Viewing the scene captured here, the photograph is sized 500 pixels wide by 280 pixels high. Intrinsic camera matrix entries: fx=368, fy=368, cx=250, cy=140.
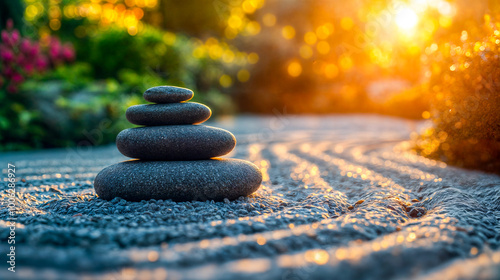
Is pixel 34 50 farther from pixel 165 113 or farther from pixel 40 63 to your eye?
pixel 165 113

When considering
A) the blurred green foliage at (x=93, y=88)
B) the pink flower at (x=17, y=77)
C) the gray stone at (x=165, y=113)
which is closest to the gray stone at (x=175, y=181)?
the gray stone at (x=165, y=113)

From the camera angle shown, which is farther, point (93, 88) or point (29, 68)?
point (93, 88)

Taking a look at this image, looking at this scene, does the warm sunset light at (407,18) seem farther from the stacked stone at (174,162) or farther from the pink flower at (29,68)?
the pink flower at (29,68)

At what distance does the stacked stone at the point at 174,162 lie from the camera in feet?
11.6

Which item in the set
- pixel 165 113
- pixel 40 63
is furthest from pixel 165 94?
pixel 40 63

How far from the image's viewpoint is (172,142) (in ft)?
12.3

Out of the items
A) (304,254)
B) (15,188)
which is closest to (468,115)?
(304,254)

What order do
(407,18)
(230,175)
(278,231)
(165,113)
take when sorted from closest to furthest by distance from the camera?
1. (278,231)
2. (230,175)
3. (165,113)
4. (407,18)

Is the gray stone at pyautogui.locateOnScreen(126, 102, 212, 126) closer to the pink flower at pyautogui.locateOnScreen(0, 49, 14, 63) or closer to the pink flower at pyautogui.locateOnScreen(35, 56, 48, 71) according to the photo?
the pink flower at pyautogui.locateOnScreen(0, 49, 14, 63)

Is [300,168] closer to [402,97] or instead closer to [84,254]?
[84,254]

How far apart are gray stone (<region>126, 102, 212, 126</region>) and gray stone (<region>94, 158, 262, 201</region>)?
1.57 feet

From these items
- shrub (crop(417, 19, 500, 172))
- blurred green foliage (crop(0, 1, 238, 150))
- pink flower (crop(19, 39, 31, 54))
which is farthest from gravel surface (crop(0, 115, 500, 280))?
pink flower (crop(19, 39, 31, 54))

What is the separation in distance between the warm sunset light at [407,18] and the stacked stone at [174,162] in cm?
839

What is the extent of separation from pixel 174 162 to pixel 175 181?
27cm
